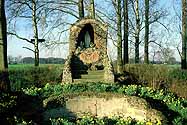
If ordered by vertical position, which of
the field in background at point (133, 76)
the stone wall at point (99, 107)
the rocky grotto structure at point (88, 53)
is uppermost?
the rocky grotto structure at point (88, 53)

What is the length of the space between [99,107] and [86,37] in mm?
9928

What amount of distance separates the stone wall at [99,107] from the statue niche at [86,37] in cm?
929

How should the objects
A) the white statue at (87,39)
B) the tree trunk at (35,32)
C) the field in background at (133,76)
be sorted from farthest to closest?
the tree trunk at (35,32) → the white statue at (87,39) → the field in background at (133,76)

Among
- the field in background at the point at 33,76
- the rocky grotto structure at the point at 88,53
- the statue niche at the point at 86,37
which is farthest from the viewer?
the statue niche at the point at 86,37

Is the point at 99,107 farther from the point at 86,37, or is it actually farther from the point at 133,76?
the point at 133,76

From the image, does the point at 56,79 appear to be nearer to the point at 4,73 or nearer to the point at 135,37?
the point at 4,73

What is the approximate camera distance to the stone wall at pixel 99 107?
1370cm

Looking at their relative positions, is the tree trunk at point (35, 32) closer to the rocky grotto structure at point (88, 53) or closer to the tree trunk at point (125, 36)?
the tree trunk at point (125, 36)

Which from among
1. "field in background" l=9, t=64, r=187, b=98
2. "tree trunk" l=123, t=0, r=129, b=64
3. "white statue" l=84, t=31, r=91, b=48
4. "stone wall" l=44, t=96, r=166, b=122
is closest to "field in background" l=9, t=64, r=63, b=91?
"field in background" l=9, t=64, r=187, b=98

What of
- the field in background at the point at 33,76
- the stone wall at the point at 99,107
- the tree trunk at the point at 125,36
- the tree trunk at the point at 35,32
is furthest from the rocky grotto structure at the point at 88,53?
the tree trunk at the point at 35,32

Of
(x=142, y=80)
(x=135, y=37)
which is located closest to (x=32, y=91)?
(x=142, y=80)

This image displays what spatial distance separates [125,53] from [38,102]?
16.0m

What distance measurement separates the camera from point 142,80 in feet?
79.0

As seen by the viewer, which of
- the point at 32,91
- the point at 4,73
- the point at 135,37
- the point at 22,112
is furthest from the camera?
the point at 135,37
